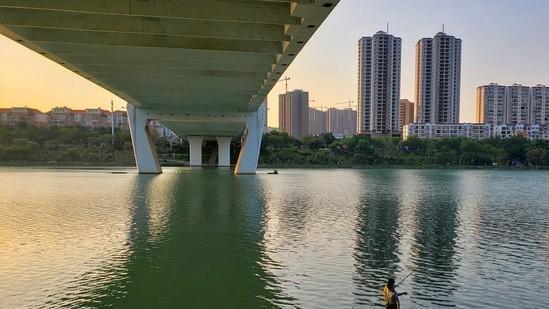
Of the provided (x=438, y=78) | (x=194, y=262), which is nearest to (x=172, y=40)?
(x=194, y=262)

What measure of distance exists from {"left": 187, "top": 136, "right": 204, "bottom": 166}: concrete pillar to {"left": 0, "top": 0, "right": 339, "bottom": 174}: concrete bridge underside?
2198 inches

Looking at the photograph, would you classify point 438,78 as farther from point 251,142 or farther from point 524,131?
point 251,142

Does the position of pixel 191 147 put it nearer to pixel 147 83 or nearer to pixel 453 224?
pixel 147 83

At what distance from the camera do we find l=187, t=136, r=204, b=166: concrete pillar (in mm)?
101375

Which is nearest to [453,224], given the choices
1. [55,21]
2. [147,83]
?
[55,21]

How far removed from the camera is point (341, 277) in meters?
12.2

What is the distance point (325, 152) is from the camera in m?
111

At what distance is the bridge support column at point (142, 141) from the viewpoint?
5644cm

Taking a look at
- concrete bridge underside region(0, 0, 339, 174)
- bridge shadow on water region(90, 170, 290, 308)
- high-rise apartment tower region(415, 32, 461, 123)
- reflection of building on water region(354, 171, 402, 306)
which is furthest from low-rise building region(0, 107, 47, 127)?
reflection of building on water region(354, 171, 402, 306)

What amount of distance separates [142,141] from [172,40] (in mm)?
38021

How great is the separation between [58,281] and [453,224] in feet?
53.5

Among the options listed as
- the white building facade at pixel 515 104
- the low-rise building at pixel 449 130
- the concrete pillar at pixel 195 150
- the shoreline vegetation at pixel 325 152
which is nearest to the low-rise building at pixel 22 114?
the shoreline vegetation at pixel 325 152

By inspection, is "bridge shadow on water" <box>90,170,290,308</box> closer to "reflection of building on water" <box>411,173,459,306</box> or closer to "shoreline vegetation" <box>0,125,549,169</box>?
"reflection of building on water" <box>411,173,459,306</box>

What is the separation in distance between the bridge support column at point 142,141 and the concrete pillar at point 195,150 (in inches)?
1526
